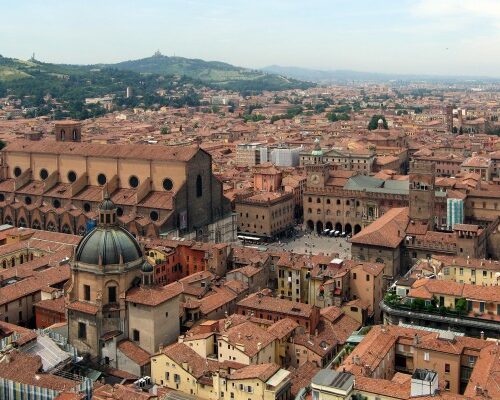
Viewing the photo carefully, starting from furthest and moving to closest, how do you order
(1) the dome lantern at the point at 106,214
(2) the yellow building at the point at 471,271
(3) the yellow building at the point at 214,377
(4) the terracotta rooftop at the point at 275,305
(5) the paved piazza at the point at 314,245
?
(5) the paved piazza at the point at 314,245, (2) the yellow building at the point at 471,271, (4) the terracotta rooftop at the point at 275,305, (1) the dome lantern at the point at 106,214, (3) the yellow building at the point at 214,377

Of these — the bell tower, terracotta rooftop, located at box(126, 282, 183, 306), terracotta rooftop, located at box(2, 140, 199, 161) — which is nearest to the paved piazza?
the bell tower

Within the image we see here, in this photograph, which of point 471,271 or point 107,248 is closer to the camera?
point 107,248

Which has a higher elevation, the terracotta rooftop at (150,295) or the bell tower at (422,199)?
the bell tower at (422,199)

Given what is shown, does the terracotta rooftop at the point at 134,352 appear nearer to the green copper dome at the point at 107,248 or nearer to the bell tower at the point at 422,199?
the green copper dome at the point at 107,248

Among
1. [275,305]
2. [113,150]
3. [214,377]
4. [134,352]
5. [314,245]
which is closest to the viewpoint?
[214,377]

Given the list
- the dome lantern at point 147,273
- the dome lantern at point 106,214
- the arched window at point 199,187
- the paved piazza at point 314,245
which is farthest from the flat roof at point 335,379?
the arched window at point 199,187

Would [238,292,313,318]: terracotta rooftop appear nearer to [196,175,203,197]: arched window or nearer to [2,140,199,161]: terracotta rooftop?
[196,175,203,197]: arched window

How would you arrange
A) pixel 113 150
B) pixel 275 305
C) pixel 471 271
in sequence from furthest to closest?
pixel 113 150
pixel 471 271
pixel 275 305

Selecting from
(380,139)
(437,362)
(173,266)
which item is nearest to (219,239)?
(173,266)

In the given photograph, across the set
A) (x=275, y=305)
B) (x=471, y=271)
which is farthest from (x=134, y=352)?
(x=471, y=271)

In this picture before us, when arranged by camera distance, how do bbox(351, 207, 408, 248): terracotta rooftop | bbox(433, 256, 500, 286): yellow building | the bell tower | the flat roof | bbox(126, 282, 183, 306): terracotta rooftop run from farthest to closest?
the bell tower < bbox(351, 207, 408, 248): terracotta rooftop < bbox(433, 256, 500, 286): yellow building < bbox(126, 282, 183, 306): terracotta rooftop < the flat roof

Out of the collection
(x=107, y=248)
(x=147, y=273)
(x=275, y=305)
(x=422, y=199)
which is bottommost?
(x=275, y=305)

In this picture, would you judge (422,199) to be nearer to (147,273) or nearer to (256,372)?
(147,273)

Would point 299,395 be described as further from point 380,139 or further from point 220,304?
point 380,139
